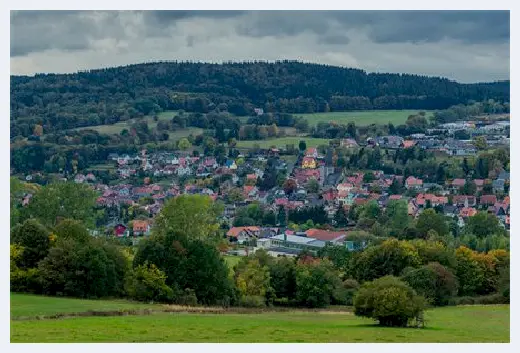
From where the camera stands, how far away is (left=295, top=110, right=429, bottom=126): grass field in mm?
78188

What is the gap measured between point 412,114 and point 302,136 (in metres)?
9.70

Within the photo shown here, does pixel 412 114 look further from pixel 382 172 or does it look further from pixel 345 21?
pixel 345 21

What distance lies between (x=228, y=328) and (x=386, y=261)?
10982mm

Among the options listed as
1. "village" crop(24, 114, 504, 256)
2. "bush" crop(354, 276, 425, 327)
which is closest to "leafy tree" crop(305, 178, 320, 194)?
"village" crop(24, 114, 504, 256)

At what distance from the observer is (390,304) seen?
19531mm

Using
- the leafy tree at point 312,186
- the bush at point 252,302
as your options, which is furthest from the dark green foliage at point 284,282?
the leafy tree at point 312,186

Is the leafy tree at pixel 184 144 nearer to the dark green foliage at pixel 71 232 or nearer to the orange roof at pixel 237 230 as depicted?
the orange roof at pixel 237 230

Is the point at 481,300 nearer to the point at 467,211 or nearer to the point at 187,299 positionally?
the point at 187,299

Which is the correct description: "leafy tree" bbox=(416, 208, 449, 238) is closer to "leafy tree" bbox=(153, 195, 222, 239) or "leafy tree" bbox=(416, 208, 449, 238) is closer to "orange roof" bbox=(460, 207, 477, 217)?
"orange roof" bbox=(460, 207, 477, 217)

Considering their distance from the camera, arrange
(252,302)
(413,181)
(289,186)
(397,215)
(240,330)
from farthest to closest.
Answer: (289,186)
(413,181)
(397,215)
(252,302)
(240,330)

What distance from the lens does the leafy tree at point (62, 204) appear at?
38.5 m

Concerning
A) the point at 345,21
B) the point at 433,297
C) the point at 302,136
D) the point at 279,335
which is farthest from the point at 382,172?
the point at 279,335

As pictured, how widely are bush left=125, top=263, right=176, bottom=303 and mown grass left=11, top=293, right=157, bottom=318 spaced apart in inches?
22.9

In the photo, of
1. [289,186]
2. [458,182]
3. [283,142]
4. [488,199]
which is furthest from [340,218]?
[283,142]
